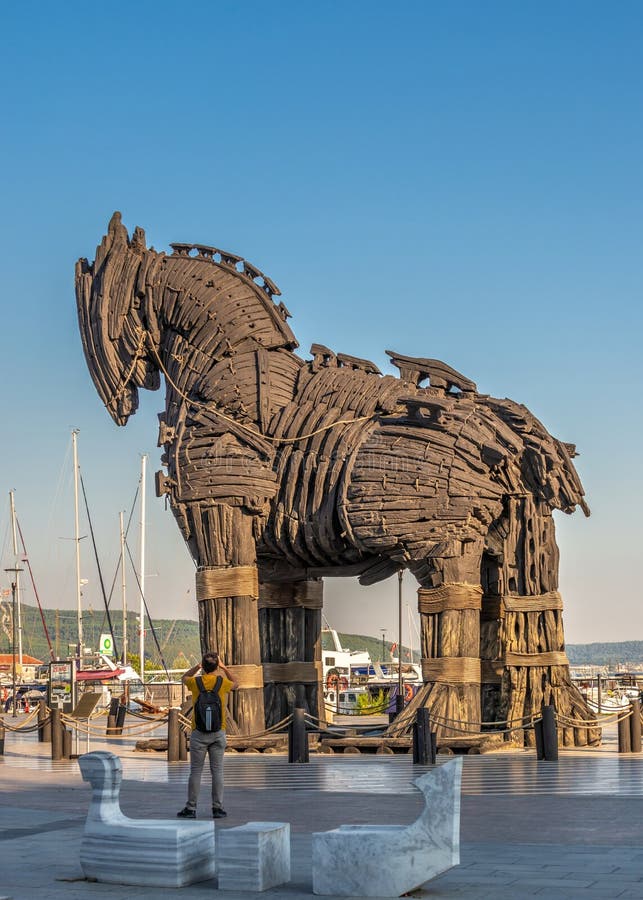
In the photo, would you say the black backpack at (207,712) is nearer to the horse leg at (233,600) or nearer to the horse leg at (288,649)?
the horse leg at (233,600)

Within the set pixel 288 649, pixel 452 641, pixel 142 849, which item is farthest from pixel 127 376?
pixel 142 849

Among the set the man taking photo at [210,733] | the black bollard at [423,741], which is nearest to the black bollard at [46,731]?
the black bollard at [423,741]

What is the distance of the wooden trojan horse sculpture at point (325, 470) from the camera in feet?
58.3

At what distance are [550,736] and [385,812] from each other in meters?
5.44

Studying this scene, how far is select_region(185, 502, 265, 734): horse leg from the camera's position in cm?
1806

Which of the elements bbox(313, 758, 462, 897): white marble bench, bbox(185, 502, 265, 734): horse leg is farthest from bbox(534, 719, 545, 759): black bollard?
bbox(313, 758, 462, 897): white marble bench

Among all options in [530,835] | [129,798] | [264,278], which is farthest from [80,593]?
[530,835]

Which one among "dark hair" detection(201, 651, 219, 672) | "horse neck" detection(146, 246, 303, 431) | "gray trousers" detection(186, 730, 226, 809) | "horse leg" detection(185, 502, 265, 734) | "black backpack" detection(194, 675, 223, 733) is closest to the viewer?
"gray trousers" detection(186, 730, 226, 809)

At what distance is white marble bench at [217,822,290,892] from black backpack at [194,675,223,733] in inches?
121

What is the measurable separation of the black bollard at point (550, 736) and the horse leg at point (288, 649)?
5.04 m

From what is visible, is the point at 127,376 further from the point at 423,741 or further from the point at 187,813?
the point at 187,813

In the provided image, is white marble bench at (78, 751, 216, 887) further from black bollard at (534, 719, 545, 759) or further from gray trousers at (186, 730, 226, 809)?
black bollard at (534, 719, 545, 759)

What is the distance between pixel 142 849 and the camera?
328 inches

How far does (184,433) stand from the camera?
1861cm
